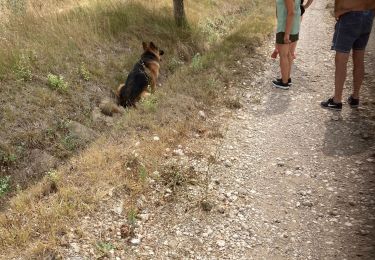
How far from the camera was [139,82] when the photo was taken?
6.31m

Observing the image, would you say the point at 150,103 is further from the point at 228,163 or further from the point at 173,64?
the point at 173,64

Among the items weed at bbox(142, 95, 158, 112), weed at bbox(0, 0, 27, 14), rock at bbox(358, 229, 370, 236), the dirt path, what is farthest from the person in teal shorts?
weed at bbox(0, 0, 27, 14)

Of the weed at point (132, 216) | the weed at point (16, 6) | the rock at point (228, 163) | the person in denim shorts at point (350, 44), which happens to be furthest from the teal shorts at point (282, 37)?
the weed at point (16, 6)

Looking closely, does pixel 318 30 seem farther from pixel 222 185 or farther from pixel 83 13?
pixel 222 185

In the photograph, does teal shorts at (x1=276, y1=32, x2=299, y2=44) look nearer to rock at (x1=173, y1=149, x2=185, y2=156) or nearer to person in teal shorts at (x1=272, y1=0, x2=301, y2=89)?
person in teal shorts at (x1=272, y1=0, x2=301, y2=89)

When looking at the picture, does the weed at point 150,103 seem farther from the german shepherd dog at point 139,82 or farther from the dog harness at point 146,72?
the dog harness at point 146,72

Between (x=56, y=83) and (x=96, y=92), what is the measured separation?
0.71 m

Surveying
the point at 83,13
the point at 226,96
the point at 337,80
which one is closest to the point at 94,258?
the point at 226,96

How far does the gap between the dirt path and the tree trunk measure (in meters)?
3.40

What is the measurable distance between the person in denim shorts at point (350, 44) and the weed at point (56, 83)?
4.30 metres

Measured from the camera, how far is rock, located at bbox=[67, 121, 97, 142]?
5.36 meters

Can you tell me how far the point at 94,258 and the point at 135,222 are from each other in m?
0.59

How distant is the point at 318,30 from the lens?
379 inches

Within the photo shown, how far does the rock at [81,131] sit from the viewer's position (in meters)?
5.36
